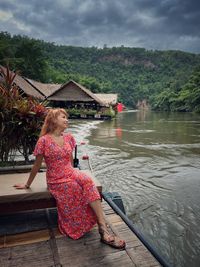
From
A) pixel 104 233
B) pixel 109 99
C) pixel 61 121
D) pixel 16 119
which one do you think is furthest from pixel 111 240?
pixel 109 99

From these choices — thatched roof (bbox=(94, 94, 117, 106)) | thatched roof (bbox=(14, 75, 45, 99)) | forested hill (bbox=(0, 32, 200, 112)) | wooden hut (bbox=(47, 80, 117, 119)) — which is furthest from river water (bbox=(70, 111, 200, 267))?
forested hill (bbox=(0, 32, 200, 112))

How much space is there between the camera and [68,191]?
3.05 metres

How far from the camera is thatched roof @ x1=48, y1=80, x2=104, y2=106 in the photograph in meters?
34.1

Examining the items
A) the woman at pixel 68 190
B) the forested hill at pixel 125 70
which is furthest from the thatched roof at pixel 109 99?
the woman at pixel 68 190

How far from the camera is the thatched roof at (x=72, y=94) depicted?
3406cm

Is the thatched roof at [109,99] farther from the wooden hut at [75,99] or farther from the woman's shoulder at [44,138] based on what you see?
the woman's shoulder at [44,138]

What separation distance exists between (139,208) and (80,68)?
102567mm

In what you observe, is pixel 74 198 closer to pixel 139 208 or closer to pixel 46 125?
pixel 46 125

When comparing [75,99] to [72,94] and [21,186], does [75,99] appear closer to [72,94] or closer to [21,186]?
[72,94]

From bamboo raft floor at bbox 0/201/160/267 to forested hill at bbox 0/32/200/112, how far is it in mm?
44304

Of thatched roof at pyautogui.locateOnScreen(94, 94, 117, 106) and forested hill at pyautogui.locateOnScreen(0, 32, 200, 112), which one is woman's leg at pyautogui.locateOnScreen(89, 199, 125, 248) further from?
forested hill at pyautogui.locateOnScreen(0, 32, 200, 112)

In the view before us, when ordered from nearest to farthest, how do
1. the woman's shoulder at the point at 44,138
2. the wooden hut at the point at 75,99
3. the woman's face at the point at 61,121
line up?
the woman's shoulder at the point at 44,138 → the woman's face at the point at 61,121 → the wooden hut at the point at 75,99

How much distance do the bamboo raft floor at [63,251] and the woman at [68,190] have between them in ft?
0.32

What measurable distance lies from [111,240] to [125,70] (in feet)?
438
